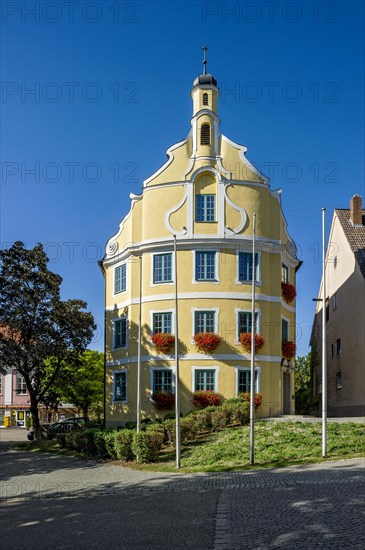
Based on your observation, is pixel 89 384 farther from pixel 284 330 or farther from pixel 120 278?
pixel 284 330

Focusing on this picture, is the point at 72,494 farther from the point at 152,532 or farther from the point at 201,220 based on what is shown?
the point at 201,220

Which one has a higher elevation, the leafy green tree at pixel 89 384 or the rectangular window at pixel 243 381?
the rectangular window at pixel 243 381

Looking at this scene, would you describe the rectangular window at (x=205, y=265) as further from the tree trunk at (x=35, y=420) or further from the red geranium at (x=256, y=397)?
Result: the tree trunk at (x=35, y=420)

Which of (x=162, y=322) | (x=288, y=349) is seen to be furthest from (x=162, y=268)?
(x=288, y=349)

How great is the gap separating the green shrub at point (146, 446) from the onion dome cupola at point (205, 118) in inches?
662

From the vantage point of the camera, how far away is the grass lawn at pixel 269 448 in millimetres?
23516

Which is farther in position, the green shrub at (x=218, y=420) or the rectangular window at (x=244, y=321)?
the rectangular window at (x=244, y=321)

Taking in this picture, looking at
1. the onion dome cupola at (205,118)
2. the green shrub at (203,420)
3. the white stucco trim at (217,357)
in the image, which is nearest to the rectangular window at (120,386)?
the white stucco trim at (217,357)

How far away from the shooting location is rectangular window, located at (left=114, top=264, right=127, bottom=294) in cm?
3803

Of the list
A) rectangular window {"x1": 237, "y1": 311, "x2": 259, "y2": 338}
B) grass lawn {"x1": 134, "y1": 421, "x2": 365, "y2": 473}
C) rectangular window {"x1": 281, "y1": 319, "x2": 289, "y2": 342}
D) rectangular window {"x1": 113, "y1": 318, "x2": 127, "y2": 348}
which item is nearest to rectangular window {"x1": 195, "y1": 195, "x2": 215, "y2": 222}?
rectangular window {"x1": 237, "y1": 311, "x2": 259, "y2": 338}

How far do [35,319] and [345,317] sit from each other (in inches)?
753

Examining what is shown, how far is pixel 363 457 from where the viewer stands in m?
22.8

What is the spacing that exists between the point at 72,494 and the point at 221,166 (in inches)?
839

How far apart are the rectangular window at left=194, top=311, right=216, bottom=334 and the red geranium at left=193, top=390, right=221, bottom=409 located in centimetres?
320
